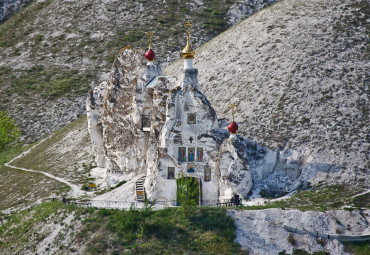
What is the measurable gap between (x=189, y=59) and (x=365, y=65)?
789 inches

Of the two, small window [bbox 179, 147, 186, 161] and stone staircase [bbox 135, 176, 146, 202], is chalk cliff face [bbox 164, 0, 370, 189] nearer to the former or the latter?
small window [bbox 179, 147, 186, 161]

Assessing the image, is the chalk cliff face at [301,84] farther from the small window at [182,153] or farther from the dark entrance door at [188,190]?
the small window at [182,153]

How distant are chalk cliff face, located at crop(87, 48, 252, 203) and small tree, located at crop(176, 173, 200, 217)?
2.11 feet

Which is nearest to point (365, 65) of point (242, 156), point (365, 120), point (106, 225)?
point (365, 120)

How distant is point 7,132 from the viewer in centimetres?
7994

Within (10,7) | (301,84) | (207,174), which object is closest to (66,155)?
(207,174)

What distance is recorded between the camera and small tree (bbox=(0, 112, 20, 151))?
260 feet

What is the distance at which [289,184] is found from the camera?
54500mm

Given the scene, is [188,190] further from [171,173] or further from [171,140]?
[171,140]

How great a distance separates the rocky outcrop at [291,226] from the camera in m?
46.7

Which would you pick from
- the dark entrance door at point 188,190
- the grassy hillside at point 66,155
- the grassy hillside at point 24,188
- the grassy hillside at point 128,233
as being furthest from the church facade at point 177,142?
the grassy hillside at point 24,188

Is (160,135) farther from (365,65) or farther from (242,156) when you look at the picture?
(365,65)

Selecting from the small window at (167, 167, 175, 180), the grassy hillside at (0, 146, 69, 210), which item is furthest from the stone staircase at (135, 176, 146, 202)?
the grassy hillside at (0, 146, 69, 210)

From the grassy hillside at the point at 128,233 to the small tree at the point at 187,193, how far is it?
2.30 ft
